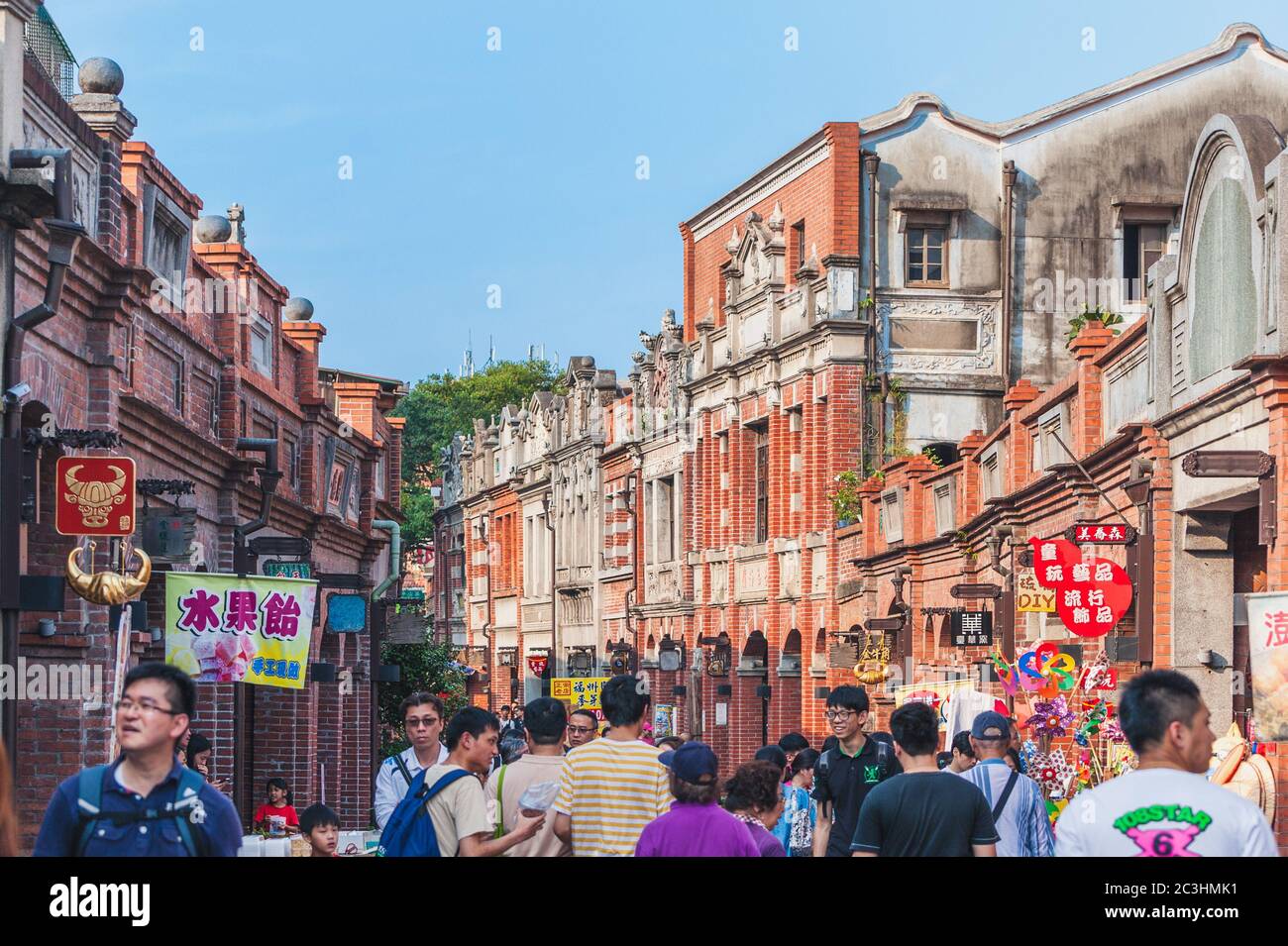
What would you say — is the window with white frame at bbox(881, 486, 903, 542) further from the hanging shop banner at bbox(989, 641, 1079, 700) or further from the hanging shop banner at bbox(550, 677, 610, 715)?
the hanging shop banner at bbox(989, 641, 1079, 700)

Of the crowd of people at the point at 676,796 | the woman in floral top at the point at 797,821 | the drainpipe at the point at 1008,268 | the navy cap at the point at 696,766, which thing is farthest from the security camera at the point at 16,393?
the drainpipe at the point at 1008,268

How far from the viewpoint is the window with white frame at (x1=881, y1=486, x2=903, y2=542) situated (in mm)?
33875

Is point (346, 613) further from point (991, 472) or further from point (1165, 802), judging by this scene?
point (1165, 802)

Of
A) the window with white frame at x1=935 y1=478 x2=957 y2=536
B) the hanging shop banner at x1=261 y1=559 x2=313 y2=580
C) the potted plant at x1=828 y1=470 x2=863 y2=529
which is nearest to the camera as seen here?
the hanging shop banner at x1=261 y1=559 x2=313 y2=580

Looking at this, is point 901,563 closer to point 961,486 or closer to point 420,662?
point 961,486

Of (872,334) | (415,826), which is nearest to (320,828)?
(415,826)

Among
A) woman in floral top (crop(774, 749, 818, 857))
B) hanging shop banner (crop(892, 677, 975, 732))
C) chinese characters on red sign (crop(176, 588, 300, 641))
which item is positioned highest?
chinese characters on red sign (crop(176, 588, 300, 641))

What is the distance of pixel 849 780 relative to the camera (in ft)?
37.2

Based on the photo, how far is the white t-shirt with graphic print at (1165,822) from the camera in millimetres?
6098

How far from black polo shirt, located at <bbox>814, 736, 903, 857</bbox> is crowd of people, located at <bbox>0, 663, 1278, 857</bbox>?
1 cm

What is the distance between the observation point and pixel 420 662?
41.2 m

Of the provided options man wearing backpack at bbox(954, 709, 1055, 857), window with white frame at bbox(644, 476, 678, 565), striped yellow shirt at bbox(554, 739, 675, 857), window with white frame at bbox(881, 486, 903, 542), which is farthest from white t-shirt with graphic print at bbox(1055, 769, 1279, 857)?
window with white frame at bbox(644, 476, 678, 565)

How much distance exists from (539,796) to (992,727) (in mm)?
2469
